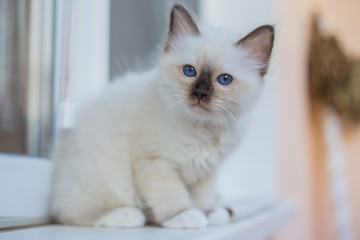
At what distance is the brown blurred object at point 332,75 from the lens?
1937mm

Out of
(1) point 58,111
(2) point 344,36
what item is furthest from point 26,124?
(2) point 344,36

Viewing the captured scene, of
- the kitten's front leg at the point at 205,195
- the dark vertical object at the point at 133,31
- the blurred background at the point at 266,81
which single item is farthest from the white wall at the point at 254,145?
the kitten's front leg at the point at 205,195

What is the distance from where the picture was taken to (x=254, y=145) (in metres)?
1.51

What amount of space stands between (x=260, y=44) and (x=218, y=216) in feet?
1.21

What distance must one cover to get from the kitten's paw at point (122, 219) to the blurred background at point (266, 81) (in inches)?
8.8

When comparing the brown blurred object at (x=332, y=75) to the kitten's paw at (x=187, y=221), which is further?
the brown blurred object at (x=332, y=75)

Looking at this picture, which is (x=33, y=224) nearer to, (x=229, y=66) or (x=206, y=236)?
(x=206, y=236)

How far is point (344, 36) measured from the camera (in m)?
2.43

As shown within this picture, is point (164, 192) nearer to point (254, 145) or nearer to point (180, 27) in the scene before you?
point (180, 27)

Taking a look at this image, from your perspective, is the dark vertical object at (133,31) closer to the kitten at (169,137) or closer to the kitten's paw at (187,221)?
the kitten at (169,137)

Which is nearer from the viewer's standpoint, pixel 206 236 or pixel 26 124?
pixel 206 236

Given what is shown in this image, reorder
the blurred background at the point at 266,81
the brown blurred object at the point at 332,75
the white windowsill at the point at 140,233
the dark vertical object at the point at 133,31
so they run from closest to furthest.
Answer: the white windowsill at the point at 140,233
the blurred background at the point at 266,81
the dark vertical object at the point at 133,31
the brown blurred object at the point at 332,75

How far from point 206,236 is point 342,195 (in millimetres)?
1699

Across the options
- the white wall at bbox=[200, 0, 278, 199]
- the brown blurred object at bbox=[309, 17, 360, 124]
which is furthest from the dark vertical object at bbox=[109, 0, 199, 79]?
the brown blurred object at bbox=[309, 17, 360, 124]
